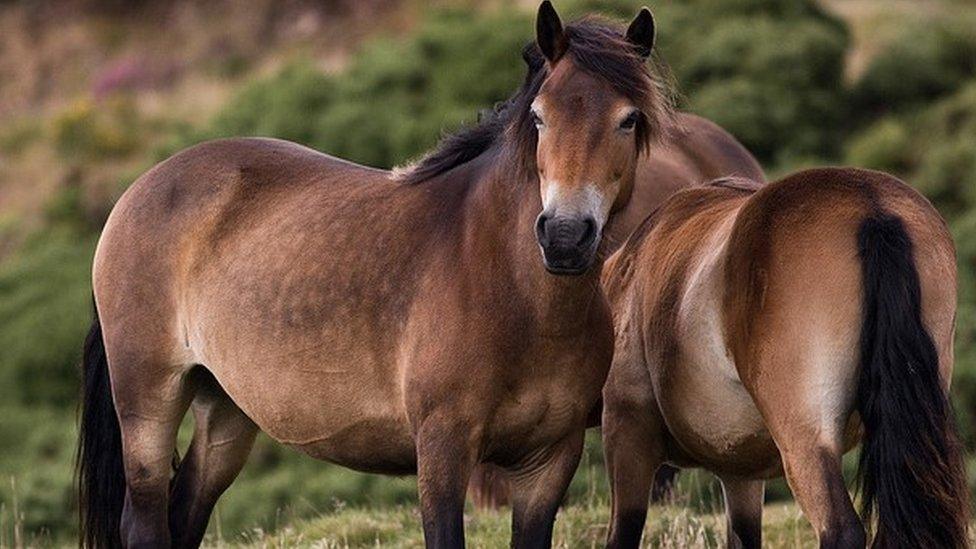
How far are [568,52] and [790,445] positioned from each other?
129cm

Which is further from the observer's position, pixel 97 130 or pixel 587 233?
pixel 97 130

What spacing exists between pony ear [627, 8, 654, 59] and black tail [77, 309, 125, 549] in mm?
2392

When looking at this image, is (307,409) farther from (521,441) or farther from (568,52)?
(568,52)

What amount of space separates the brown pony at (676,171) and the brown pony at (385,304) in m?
1.94

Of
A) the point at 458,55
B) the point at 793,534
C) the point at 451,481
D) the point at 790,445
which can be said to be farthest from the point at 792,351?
the point at 458,55

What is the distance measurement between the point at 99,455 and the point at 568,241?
2586 millimetres

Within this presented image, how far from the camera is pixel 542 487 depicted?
5102 millimetres

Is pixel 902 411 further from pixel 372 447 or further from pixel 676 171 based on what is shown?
pixel 676 171

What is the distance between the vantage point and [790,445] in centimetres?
456

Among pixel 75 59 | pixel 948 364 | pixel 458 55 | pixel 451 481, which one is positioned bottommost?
pixel 75 59

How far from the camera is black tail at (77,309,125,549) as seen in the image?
20.2 ft

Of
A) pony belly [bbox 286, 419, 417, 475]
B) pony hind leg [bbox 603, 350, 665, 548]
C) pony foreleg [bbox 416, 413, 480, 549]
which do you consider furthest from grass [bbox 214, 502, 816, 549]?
pony foreleg [bbox 416, 413, 480, 549]

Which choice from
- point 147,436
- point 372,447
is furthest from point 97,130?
point 372,447

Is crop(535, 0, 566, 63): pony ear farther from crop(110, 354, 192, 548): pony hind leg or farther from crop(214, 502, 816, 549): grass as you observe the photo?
crop(214, 502, 816, 549): grass
